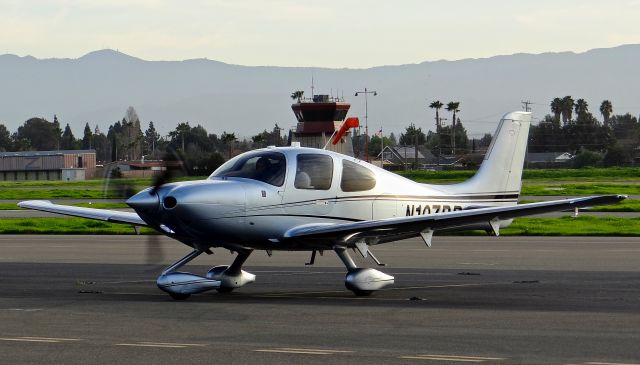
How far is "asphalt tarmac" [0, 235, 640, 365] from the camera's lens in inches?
498

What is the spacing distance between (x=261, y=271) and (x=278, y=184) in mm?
5159

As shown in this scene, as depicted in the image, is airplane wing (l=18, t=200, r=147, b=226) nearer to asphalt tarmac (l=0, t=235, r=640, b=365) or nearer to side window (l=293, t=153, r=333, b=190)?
asphalt tarmac (l=0, t=235, r=640, b=365)

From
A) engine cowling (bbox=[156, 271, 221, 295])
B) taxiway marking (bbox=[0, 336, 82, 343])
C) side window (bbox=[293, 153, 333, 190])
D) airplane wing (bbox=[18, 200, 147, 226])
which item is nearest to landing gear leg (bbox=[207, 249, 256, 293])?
engine cowling (bbox=[156, 271, 221, 295])

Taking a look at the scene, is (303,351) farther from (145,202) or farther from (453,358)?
(145,202)

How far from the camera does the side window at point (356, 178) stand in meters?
19.8

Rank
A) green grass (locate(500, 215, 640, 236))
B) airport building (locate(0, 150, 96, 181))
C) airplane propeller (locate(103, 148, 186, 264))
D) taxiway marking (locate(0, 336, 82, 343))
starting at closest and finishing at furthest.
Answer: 1. taxiway marking (locate(0, 336, 82, 343))
2. airplane propeller (locate(103, 148, 186, 264))
3. green grass (locate(500, 215, 640, 236))
4. airport building (locate(0, 150, 96, 181))

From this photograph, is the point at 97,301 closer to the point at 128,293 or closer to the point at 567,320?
the point at 128,293

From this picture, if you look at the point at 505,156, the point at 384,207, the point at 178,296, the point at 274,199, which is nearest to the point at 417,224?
the point at 384,207

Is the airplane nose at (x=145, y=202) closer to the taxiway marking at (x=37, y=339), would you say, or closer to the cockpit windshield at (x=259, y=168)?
the cockpit windshield at (x=259, y=168)

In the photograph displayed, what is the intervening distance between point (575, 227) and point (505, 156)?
16.2 metres

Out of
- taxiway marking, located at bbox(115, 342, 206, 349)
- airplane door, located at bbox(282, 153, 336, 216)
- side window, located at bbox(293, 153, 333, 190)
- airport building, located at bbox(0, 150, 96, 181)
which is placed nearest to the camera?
taxiway marking, located at bbox(115, 342, 206, 349)

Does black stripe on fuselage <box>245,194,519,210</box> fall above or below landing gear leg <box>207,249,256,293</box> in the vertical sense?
above

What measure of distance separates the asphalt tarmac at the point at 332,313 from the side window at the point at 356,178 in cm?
185

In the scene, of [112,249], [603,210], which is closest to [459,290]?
[112,249]
